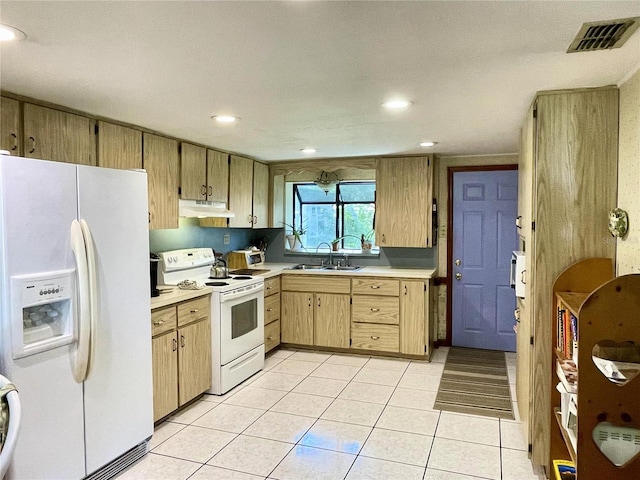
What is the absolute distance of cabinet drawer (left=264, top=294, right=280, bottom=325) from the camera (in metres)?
4.52

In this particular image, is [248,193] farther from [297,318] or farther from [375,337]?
[375,337]

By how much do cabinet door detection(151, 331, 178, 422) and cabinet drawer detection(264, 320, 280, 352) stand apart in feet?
4.86

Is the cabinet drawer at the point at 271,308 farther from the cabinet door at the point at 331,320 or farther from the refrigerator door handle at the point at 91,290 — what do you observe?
the refrigerator door handle at the point at 91,290

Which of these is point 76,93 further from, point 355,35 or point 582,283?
point 582,283

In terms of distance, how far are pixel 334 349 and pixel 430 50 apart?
3572 mm

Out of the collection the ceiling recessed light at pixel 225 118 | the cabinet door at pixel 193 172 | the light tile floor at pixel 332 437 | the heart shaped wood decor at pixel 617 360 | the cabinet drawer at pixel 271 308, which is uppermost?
the ceiling recessed light at pixel 225 118

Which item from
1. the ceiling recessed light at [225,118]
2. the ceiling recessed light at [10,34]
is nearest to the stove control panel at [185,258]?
the ceiling recessed light at [225,118]

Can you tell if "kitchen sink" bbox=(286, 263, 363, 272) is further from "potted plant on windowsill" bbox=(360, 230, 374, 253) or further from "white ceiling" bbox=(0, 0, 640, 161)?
"white ceiling" bbox=(0, 0, 640, 161)

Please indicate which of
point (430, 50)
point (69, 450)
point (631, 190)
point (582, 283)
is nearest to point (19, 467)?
point (69, 450)

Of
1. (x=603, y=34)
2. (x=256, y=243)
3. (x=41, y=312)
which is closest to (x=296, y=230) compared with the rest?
(x=256, y=243)

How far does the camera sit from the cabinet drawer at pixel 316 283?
4633 mm

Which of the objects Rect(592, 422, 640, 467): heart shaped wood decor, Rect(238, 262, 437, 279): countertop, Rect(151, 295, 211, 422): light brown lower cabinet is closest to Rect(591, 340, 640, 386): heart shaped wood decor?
Rect(592, 422, 640, 467): heart shaped wood decor

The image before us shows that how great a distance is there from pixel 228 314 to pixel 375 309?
1.61 meters

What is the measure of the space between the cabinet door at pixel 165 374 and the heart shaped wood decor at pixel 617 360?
247cm
